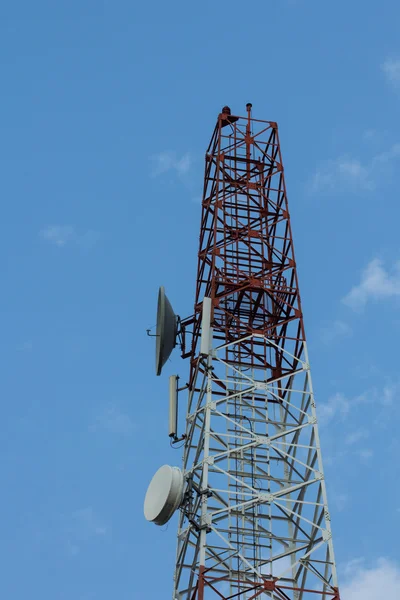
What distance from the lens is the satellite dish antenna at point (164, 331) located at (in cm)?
4522

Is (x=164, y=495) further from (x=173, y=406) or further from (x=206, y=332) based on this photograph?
(x=206, y=332)

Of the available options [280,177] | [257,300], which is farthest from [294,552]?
[280,177]

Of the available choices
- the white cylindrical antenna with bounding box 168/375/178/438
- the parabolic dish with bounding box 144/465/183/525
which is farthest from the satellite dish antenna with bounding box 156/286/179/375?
the parabolic dish with bounding box 144/465/183/525

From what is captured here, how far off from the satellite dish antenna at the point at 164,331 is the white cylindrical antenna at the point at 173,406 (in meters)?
1.59

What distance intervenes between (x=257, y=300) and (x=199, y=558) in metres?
12.9

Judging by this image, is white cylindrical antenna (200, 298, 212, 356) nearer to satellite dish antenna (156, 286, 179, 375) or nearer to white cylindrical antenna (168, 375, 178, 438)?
Result: white cylindrical antenna (168, 375, 178, 438)

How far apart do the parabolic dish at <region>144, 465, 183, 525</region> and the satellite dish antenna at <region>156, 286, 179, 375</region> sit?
7.05 m

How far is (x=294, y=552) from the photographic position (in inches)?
1537

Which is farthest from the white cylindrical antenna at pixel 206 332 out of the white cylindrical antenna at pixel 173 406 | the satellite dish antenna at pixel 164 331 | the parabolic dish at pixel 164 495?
Answer: the parabolic dish at pixel 164 495

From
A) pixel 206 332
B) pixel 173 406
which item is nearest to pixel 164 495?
pixel 173 406

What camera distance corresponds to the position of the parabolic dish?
3828 cm

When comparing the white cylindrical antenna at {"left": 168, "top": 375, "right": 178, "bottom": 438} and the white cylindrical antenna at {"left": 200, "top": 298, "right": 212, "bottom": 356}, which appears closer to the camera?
the white cylindrical antenna at {"left": 200, "top": 298, "right": 212, "bottom": 356}

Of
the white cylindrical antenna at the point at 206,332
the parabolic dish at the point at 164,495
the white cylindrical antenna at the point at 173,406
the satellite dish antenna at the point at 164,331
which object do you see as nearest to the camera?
the parabolic dish at the point at 164,495

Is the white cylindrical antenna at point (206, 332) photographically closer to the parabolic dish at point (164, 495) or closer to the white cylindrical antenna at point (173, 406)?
the white cylindrical antenna at point (173, 406)
